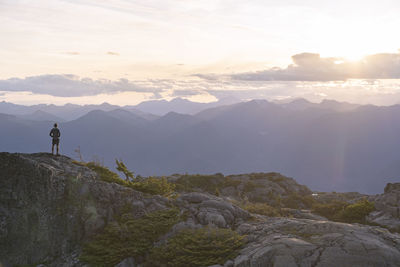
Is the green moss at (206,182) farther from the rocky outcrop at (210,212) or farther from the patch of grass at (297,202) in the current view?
the rocky outcrop at (210,212)

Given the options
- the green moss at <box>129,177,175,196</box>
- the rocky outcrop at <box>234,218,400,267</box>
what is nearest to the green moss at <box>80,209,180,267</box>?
the green moss at <box>129,177,175,196</box>

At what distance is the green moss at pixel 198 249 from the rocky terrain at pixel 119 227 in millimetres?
119

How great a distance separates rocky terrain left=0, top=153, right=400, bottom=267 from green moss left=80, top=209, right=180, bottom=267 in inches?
2.7

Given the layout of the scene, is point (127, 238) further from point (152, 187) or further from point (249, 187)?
point (249, 187)

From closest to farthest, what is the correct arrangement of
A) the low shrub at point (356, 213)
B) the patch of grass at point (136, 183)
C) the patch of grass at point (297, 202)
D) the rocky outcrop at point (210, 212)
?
the rocky outcrop at point (210, 212), the patch of grass at point (136, 183), the low shrub at point (356, 213), the patch of grass at point (297, 202)

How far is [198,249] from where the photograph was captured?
1100 centimetres

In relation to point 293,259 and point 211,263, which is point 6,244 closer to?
point 211,263

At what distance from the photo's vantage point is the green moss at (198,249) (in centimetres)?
1052

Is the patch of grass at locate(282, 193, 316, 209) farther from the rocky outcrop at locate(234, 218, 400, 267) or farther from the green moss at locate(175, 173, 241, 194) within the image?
the rocky outcrop at locate(234, 218, 400, 267)

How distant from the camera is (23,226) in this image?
11.3 meters

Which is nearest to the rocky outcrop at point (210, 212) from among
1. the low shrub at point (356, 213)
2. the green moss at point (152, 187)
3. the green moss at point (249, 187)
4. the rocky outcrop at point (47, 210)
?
the green moss at point (152, 187)

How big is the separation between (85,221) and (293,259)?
8.88 metres

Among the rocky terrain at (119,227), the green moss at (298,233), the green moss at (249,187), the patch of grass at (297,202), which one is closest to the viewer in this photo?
the rocky terrain at (119,227)

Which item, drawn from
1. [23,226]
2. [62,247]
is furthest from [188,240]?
[23,226]
